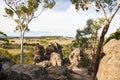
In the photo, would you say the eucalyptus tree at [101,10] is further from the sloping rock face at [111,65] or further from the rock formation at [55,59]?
the rock formation at [55,59]

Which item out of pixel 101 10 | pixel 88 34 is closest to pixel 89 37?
pixel 88 34

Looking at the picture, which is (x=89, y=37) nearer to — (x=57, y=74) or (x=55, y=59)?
(x=55, y=59)

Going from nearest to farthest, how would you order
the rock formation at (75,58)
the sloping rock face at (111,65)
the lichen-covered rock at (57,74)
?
the sloping rock face at (111,65) < the lichen-covered rock at (57,74) < the rock formation at (75,58)

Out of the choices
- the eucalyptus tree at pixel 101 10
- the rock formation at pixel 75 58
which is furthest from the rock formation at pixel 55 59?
the eucalyptus tree at pixel 101 10

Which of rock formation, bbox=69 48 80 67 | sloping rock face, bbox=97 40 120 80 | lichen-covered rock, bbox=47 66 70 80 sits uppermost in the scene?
sloping rock face, bbox=97 40 120 80

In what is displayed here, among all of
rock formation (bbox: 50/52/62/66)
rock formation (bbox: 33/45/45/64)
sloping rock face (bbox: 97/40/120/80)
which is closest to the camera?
sloping rock face (bbox: 97/40/120/80)

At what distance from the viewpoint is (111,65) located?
27.6 metres

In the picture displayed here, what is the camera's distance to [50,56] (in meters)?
78.1

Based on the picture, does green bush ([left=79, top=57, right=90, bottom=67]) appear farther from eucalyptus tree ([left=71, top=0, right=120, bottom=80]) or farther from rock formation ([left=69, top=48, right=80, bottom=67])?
eucalyptus tree ([left=71, top=0, right=120, bottom=80])

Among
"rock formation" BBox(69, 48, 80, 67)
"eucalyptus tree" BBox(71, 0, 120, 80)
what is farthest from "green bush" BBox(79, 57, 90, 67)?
"eucalyptus tree" BBox(71, 0, 120, 80)

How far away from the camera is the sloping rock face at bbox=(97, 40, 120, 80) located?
26.9 m

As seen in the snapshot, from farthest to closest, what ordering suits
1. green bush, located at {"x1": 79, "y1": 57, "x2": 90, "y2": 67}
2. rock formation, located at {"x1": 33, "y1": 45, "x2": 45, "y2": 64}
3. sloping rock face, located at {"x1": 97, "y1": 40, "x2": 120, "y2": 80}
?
rock formation, located at {"x1": 33, "y1": 45, "x2": 45, "y2": 64} < green bush, located at {"x1": 79, "y1": 57, "x2": 90, "y2": 67} < sloping rock face, located at {"x1": 97, "y1": 40, "x2": 120, "y2": 80}

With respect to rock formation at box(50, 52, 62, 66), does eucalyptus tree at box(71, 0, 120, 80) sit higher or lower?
higher

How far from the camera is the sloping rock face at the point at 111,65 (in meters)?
26.9
